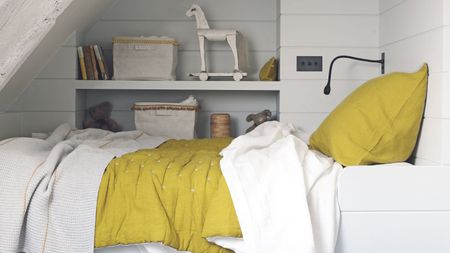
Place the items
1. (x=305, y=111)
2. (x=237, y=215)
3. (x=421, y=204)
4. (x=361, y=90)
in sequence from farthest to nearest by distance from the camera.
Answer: (x=305, y=111) < (x=361, y=90) < (x=421, y=204) < (x=237, y=215)

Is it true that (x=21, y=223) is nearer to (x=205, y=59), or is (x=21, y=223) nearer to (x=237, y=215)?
(x=237, y=215)

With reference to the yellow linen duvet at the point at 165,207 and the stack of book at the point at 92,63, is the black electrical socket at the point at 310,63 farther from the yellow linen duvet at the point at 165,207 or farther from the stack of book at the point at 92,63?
the yellow linen duvet at the point at 165,207

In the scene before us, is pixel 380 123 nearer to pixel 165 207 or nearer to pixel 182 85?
pixel 165 207

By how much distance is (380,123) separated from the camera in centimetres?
179

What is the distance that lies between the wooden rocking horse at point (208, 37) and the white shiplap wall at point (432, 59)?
2.95ft

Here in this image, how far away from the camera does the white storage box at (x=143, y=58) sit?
9.36 feet

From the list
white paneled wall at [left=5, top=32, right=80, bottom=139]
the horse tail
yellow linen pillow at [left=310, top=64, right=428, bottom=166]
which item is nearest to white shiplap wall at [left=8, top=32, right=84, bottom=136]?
white paneled wall at [left=5, top=32, right=80, bottom=139]

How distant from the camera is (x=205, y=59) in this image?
2.89m

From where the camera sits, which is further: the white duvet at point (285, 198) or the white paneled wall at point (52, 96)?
the white paneled wall at point (52, 96)

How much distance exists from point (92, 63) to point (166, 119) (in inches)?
19.4

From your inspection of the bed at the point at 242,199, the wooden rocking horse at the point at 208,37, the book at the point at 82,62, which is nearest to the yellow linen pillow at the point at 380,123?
the bed at the point at 242,199

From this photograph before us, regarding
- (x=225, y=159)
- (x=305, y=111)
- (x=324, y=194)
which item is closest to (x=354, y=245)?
(x=324, y=194)

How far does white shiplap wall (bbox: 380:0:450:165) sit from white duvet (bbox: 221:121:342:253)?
0.36 metres

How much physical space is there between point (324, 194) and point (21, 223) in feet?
2.96
